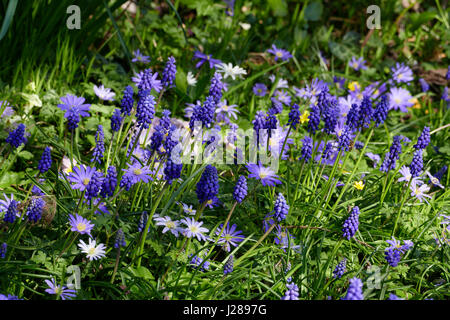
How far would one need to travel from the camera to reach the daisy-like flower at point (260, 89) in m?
4.46

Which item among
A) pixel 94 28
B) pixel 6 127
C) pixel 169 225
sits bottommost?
pixel 169 225

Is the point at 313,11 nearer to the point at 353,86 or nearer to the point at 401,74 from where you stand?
the point at 353,86

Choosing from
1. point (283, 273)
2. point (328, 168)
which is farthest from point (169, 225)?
point (328, 168)

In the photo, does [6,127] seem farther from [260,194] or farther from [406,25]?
[406,25]

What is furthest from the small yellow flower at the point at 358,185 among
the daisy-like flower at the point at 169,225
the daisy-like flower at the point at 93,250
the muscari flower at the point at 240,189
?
the daisy-like flower at the point at 93,250

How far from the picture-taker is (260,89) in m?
4.47

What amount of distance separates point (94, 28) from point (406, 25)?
137 inches

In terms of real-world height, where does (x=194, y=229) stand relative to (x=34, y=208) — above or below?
below

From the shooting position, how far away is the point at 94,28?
4.18m

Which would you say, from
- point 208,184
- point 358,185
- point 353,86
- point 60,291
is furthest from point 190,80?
point 60,291

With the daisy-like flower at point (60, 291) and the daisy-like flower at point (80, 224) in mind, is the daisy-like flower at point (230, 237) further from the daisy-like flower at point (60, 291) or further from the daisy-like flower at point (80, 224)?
the daisy-like flower at point (60, 291)

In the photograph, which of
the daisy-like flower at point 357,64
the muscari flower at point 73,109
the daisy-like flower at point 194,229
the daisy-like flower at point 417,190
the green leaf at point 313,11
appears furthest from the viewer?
the green leaf at point 313,11

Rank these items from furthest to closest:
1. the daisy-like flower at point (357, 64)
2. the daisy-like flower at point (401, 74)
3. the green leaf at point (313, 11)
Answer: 1. the green leaf at point (313, 11)
2. the daisy-like flower at point (357, 64)
3. the daisy-like flower at point (401, 74)

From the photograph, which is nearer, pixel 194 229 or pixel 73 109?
pixel 194 229
